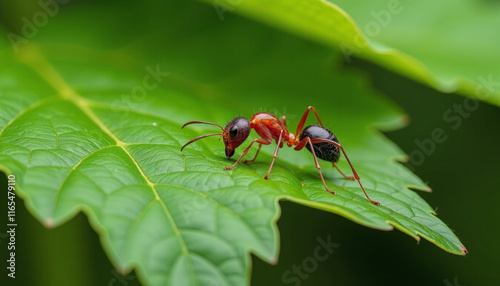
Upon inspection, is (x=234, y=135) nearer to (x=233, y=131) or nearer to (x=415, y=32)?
(x=233, y=131)

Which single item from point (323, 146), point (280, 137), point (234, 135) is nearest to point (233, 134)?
point (234, 135)

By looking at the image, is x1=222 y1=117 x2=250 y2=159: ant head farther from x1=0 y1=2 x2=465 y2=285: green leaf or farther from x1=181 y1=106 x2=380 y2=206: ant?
x1=0 y1=2 x2=465 y2=285: green leaf

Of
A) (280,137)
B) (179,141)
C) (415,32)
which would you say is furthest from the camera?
(415,32)

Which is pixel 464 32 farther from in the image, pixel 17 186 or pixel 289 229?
pixel 17 186

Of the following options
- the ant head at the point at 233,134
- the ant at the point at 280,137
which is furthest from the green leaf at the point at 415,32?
the ant head at the point at 233,134

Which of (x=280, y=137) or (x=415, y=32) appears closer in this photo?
(x=280, y=137)

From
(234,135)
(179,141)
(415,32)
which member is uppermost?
(415,32)
